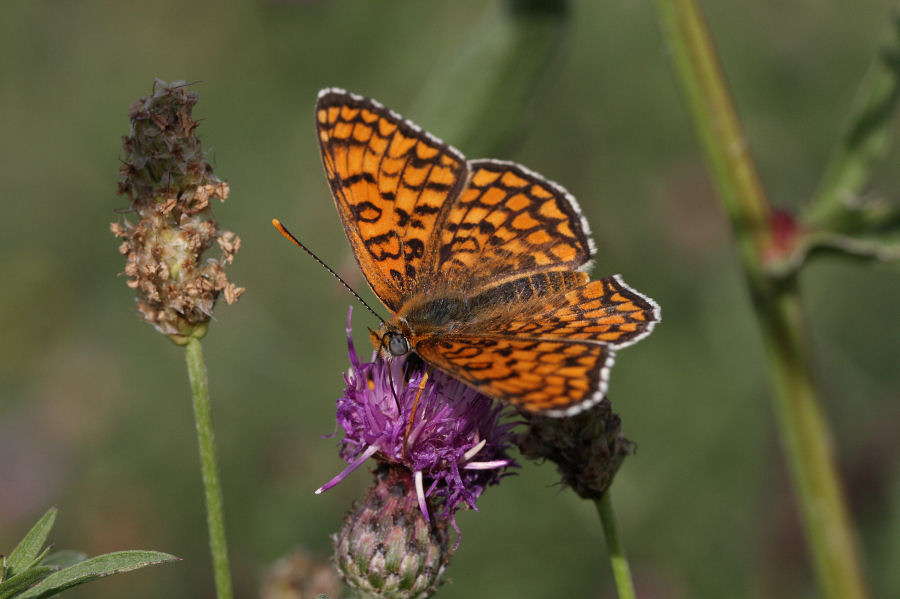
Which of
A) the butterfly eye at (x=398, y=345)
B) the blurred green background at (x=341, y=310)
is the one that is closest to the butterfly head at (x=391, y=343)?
the butterfly eye at (x=398, y=345)

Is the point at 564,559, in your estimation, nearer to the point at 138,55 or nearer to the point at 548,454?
the point at 548,454

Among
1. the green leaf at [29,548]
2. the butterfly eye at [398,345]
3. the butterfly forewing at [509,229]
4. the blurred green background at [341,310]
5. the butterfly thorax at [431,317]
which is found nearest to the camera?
the green leaf at [29,548]

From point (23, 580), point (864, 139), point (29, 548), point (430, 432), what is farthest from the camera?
point (430, 432)

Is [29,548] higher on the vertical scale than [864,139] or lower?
lower

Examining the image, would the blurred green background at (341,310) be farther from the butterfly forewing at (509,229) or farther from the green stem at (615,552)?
the green stem at (615,552)

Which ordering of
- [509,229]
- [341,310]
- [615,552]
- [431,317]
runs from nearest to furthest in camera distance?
1. [615,552]
2. [431,317]
3. [509,229]
4. [341,310]

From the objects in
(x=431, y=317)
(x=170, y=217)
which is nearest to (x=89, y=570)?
(x=170, y=217)

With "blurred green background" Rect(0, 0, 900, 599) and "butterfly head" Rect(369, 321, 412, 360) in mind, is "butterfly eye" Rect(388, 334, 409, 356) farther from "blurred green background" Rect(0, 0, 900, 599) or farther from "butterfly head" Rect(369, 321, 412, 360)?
"blurred green background" Rect(0, 0, 900, 599)

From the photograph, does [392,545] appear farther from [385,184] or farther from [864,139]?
[864,139]
